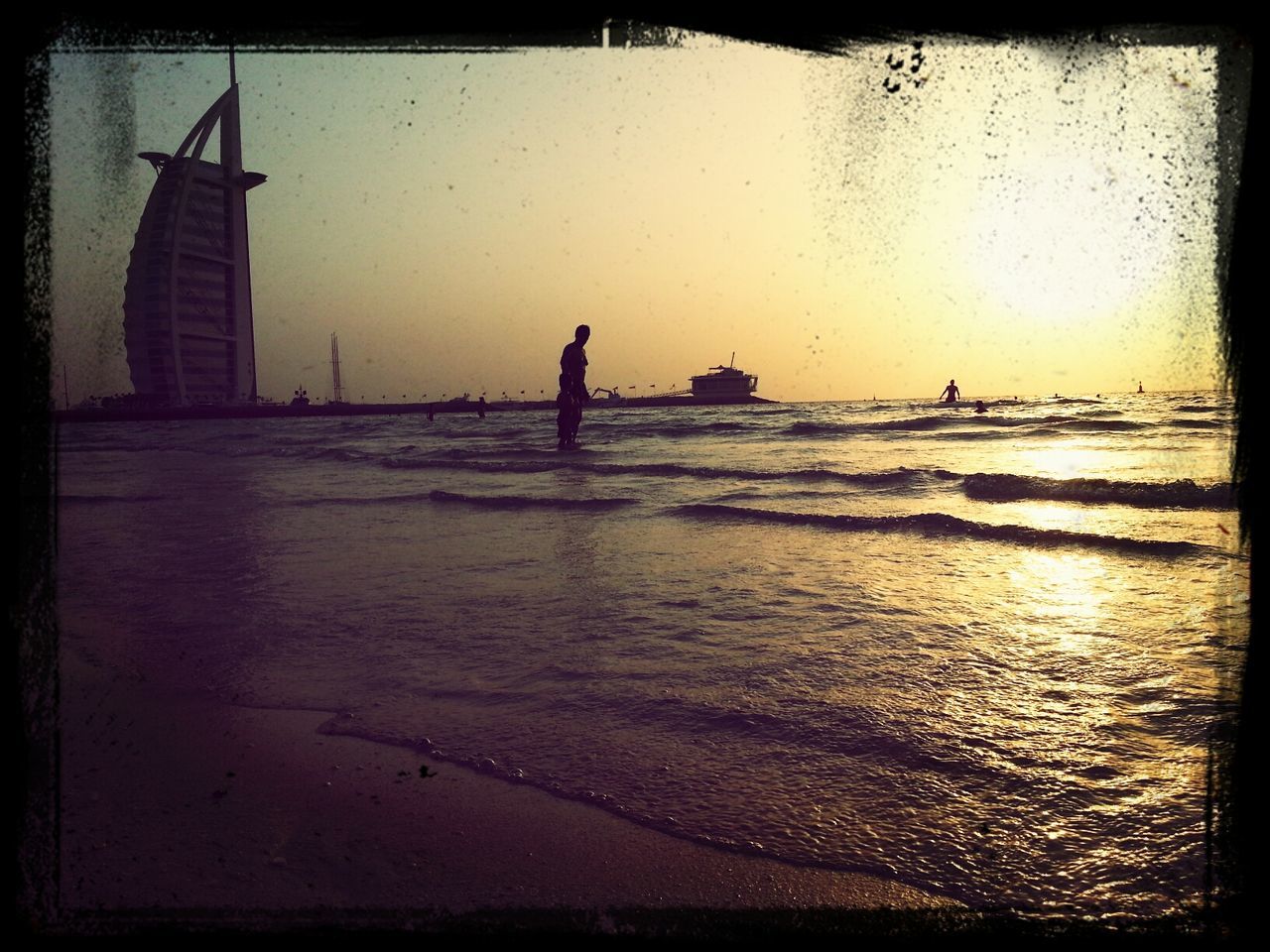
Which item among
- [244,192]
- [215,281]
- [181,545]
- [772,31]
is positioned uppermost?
[244,192]

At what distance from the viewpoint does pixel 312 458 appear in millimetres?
17453

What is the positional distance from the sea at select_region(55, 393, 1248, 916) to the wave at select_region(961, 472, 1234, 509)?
8 cm

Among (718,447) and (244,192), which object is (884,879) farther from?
(244,192)

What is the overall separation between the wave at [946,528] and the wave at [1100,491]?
2342 millimetres

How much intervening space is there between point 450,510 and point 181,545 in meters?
2.73

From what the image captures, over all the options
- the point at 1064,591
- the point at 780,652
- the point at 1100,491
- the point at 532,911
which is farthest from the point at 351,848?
the point at 1100,491

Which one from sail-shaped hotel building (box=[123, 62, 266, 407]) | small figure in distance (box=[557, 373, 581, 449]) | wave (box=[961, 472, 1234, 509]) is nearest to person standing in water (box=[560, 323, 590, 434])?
small figure in distance (box=[557, 373, 581, 449])

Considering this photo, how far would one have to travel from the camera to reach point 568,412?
53.2 ft

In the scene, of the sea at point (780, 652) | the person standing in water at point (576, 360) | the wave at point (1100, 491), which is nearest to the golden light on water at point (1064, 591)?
the sea at point (780, 652)

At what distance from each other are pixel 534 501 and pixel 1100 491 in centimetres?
701

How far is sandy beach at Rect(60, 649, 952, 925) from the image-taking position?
53.8 inches

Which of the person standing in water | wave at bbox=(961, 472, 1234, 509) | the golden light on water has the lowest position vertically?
the golden light on water

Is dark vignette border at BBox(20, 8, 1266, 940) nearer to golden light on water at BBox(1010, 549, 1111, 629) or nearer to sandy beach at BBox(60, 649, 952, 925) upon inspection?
sandy beach at BBox(60, 649, 952, 925)

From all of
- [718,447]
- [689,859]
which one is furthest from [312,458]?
[689,859]
